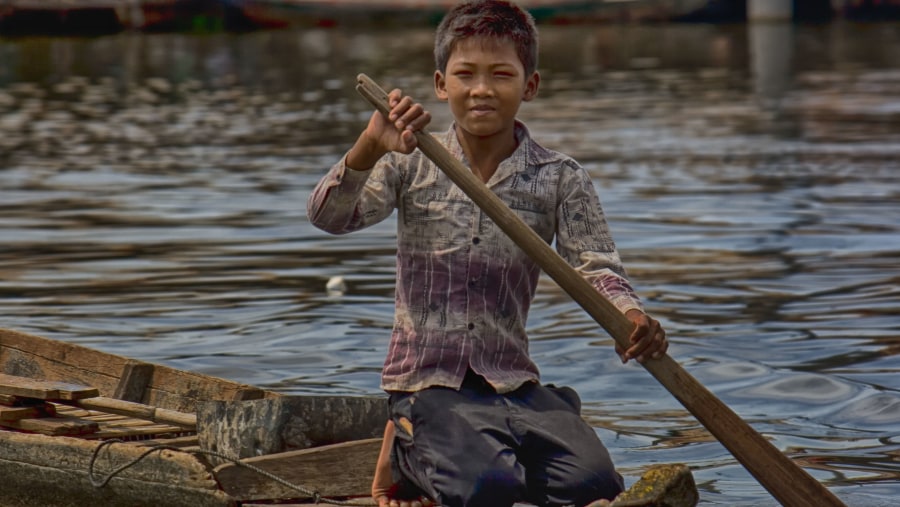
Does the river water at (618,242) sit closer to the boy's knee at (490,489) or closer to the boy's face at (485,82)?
the boy's knee at (490,489)

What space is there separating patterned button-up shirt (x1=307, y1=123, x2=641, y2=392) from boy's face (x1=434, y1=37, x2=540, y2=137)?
14 cm

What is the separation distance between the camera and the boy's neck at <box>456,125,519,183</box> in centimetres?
511

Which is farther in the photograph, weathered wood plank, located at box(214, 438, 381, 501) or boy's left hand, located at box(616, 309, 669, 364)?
weathered wood plank, located at box(214, 438, 381, 501)

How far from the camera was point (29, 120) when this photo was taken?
2673cm

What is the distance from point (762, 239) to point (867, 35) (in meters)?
39.0

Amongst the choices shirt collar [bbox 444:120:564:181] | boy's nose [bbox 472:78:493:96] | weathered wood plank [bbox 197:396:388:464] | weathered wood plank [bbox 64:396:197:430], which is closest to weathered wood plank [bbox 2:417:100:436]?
weathered wood plank [bbox 64:396:197:430]

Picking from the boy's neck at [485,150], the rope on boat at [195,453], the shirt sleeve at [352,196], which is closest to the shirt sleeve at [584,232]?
the boy's neck at [485,150]

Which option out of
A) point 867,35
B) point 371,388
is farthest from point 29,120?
point 867,35

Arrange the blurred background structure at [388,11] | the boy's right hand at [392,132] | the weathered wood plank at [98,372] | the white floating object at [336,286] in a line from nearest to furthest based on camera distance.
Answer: the boy's right hand at [392,132] < the weathered wood plank at [98,372] < the white floating object at [336,286] < the blurred background structure at [388,11]

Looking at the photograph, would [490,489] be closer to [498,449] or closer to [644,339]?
[498,449]

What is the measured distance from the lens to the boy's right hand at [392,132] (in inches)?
187

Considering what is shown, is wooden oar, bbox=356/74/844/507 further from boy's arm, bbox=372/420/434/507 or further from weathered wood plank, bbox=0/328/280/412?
weathered wood plank, bbox=0/328/280/412

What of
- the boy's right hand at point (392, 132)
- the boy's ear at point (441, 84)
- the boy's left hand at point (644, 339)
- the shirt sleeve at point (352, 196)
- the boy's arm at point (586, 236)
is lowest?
the boy's left hand at point (644, 339)

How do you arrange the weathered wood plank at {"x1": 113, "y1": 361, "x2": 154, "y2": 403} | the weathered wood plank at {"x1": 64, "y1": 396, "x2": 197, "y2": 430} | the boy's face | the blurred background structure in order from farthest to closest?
the blurred background structure → the weathered wood plank at {"x1": 113, "y1": 361, "x2": 154, "y2": 403} → the weathered wood plank at {"x1": 64, "y1": 396, "x2": 197, "y2": 430} → the boy's face
